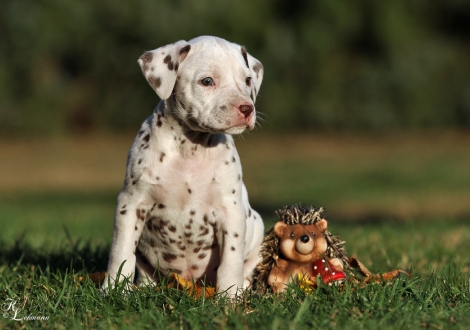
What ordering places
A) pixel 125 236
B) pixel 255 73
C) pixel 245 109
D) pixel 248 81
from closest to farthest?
pixel 245 109 → pixel 125 236 → pixel 248 81 → pixel 255 73

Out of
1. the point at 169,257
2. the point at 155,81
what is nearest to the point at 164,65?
the point at 155,81

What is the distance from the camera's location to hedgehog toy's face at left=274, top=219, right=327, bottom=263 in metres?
4.22

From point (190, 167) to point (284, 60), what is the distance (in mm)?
18774

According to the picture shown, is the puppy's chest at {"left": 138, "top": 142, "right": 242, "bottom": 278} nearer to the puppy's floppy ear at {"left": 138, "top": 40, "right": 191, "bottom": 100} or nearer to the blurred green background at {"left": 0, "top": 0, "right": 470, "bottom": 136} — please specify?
the puppy's floppy ear at {"left": 138, "top": 40, "right": 191, "bottom": 100}

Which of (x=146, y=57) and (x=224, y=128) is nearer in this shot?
(x=224, y=128)

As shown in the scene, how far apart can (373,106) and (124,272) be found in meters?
19.3

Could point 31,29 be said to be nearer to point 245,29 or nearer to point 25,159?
point 25,159

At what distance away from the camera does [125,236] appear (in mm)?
4105

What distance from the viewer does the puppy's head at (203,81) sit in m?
4.02

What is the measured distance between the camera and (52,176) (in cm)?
2127

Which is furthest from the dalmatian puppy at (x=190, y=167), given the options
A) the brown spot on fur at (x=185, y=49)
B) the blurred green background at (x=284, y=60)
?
the blurred green background at (x=284, y=60)

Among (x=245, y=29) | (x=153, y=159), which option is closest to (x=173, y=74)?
(x=153, y=159)

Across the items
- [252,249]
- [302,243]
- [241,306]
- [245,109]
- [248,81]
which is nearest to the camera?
[241,306]

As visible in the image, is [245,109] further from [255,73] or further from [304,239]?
[304,239]
